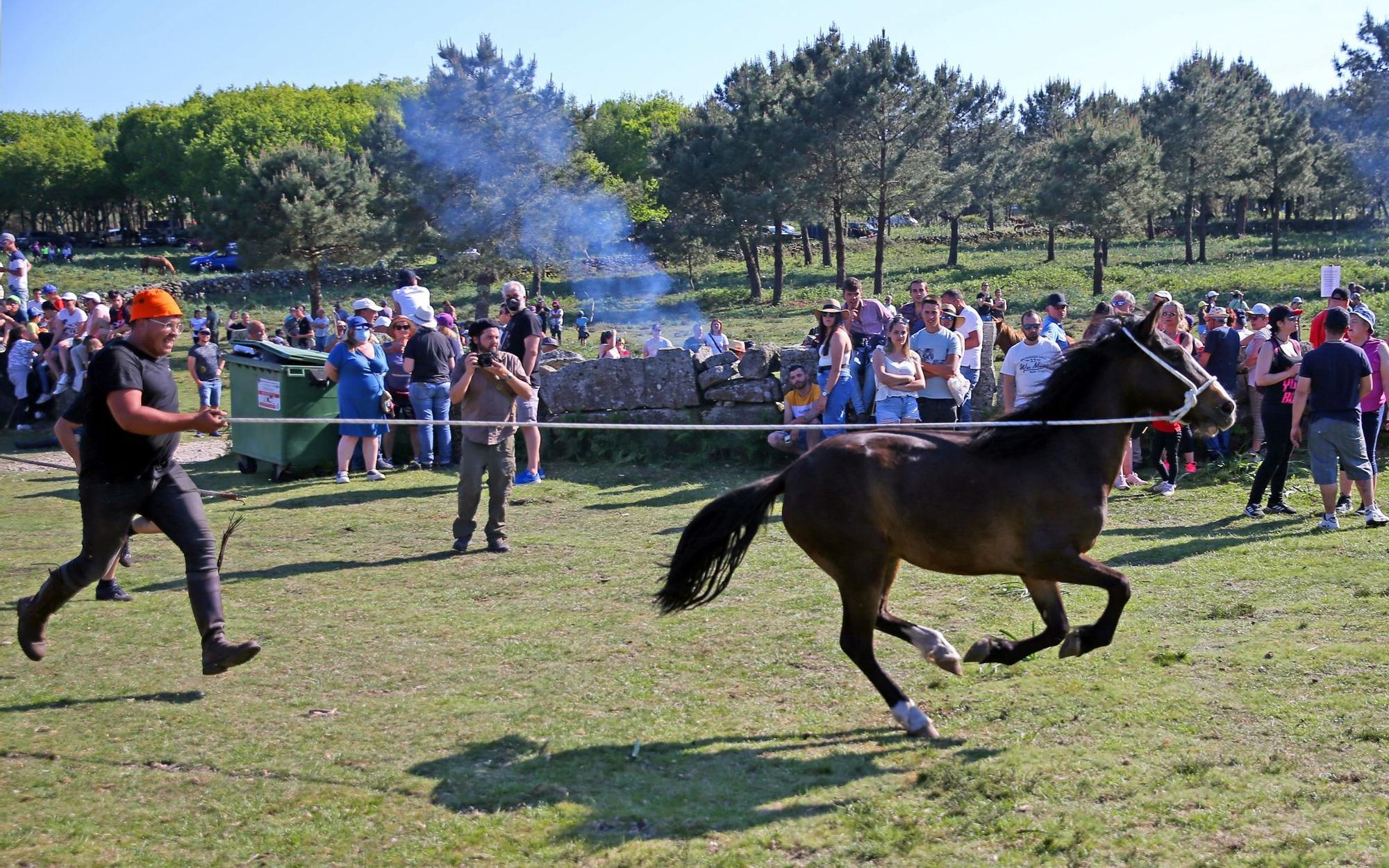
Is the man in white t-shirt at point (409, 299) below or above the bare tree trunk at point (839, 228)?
below

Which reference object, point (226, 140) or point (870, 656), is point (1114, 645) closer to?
point (870, 656)

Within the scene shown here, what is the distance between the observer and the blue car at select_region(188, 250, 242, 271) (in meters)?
63.2

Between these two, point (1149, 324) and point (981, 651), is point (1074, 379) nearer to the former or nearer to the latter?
point (1149, 324)

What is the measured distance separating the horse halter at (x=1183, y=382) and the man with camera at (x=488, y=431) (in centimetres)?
581

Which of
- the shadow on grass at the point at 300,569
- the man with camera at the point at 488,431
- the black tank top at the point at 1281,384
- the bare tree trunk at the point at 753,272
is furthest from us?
the bare tree trunk at the point at 753,272

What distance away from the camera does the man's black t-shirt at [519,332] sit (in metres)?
13.8

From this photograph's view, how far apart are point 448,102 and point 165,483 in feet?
123

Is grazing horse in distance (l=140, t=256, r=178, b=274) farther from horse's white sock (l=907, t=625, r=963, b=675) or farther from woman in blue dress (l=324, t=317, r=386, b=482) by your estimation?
horse's white sock (l=907, t=625, r=963, b=675)

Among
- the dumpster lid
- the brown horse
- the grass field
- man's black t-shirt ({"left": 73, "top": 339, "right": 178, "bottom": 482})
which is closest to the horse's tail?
the brown horse

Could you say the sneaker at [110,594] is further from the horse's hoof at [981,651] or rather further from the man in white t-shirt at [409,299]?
the man in white t-shirt at [409,299]

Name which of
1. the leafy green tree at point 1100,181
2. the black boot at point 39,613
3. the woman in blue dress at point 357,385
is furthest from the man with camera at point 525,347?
the leafy green tree at point 1100,181

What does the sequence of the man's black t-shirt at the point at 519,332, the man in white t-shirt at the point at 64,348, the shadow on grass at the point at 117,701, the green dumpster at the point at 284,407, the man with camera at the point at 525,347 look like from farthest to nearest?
the man in white t-shirt at the point at 64,348
the green dumpster at the point at 284,407
the man's black t-shirt at the point at 519,332
the man with camera at the point at 525,347
the shadow on grass at the point at 117,701

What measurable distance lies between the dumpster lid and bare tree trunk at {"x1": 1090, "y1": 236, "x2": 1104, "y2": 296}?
116ft

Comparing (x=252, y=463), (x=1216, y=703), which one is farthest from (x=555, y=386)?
(x=1216, y=703)
